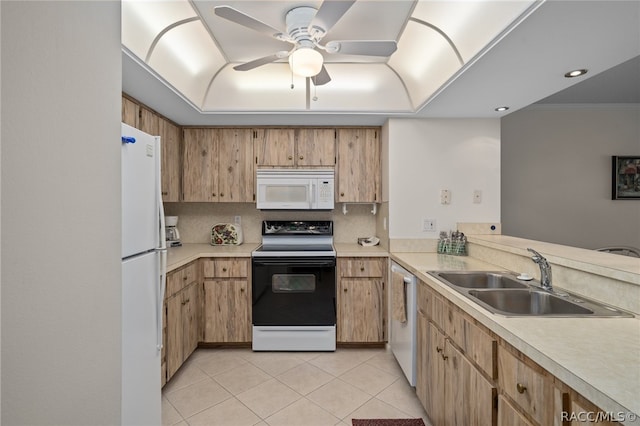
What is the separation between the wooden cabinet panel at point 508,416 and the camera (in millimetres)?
1003

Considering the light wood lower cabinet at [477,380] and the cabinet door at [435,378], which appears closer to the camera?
the light wood lower cabinet at [477,380]

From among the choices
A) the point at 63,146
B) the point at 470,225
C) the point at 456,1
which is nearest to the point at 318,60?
the point at 456,1

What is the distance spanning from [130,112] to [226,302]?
1.77m

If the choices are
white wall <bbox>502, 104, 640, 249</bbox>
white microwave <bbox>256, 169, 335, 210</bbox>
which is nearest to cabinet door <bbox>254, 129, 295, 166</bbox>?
white microwave <bbox>256, 169, 335, 210</bbox>

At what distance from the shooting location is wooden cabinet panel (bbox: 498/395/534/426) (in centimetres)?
100

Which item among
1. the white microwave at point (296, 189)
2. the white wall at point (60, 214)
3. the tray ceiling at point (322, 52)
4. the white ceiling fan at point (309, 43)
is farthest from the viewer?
the white microwave at point (296, 189)

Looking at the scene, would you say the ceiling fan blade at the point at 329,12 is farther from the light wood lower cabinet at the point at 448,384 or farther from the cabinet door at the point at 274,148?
the light wood lower cabinet at the point at 448,384

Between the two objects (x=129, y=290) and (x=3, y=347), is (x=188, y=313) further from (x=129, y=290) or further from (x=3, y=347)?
(x=3, y=347)

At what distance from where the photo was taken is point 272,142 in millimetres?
3119

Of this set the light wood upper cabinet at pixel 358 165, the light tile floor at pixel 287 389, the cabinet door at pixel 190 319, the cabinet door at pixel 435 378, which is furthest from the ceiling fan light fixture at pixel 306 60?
the light tile floor at pixel 287 389

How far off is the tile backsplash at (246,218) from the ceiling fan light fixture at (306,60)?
1.82 m

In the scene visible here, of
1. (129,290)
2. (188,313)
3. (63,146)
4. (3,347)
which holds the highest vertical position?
(63,146)

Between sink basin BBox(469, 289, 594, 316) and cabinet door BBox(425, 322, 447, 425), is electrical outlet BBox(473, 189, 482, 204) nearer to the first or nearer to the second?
sink basin BBox(469, 289, 594, 316)

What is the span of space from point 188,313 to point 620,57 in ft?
11.1
